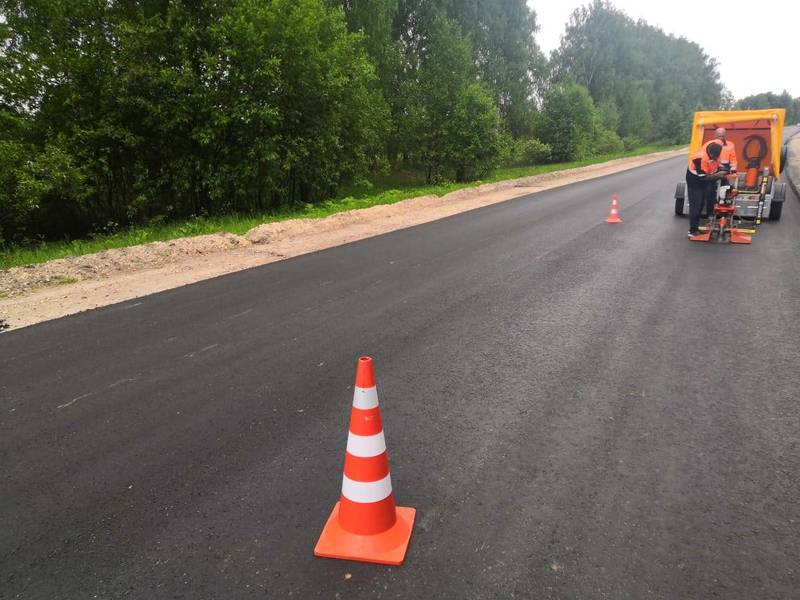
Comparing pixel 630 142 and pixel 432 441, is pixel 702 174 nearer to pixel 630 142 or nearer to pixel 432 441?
pixel 432 441

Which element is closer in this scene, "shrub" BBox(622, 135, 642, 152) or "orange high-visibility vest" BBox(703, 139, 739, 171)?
"orange high-visibility vest" BBox(703, 139, 739, 171)

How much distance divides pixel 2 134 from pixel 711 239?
18.1 meters

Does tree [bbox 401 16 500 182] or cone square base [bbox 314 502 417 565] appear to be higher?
tree [bbox 401 16 500 182]

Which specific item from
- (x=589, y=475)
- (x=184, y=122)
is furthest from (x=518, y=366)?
(x=184, y=122)

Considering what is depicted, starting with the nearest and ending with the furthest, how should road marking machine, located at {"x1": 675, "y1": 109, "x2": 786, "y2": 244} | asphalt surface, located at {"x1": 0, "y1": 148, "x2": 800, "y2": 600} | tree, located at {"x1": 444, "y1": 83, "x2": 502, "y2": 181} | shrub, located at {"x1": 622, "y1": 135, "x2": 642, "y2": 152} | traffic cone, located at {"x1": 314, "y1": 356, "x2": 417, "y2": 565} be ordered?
asphalt surface, located at {"x1": 0, "y1": 148, "x2": 800, "y2": 600} < traffic cone, located at {"x1": 314, "y1": 356, "x2": 417, "y2": 565} < road marking machine, located at {"x1": 675, "y1": 109, "x2": 786, "y2": 244} < tree, located at {"x1": 444, "y1": 83, "x2": 502, "y2": 181} < shrub, located at {"x1": 622, "y1": 135, "x2": 642, "y2": 152}

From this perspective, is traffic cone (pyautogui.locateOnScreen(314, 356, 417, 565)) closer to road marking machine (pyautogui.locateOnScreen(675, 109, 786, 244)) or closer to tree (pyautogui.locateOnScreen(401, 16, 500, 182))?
road marking machine (pyautogui.locateOnScreen(675, 109, 786, 244))

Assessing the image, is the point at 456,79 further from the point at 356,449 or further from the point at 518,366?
the point at 356,449

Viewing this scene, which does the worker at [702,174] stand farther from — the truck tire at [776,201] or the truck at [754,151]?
the truck tire at [776,201]

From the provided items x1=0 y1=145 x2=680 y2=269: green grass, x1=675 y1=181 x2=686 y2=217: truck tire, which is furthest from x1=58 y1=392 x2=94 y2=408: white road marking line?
x1=675 y1=181 x2=686 y2=217: truck tire

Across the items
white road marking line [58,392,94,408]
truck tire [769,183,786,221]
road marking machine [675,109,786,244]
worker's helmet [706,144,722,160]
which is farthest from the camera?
truck tire [769,183,786,221]

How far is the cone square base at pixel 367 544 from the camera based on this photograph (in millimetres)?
2293

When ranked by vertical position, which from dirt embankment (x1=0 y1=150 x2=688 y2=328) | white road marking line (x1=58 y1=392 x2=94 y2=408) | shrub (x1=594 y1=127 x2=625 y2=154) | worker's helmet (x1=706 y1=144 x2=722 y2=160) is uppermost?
shrub (x1=594 y1=127 x2=625 y2=154)

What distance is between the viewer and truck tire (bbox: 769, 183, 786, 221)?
10.9m

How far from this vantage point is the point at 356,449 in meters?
2.44
